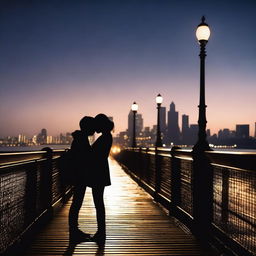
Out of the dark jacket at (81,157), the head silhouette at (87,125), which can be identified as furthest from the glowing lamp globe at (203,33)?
the dark jacket at (81,157)

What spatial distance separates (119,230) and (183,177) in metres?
1.66

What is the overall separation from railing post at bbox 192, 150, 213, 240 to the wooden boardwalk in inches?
9.7

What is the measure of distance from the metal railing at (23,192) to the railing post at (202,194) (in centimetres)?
231

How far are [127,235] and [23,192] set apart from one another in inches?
75.9

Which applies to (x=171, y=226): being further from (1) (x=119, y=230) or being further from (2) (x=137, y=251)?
(2) (x=137, y=251)

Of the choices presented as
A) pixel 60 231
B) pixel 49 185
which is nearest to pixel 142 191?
pixel 49 185

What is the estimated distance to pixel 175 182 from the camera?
719 cm

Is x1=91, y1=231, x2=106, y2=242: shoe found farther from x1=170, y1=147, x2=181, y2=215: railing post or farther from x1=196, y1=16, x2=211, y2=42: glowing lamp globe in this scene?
x1=196, y1=16, x2=211, y2=42: glowing lamp globe

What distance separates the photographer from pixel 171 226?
6449 millimetres

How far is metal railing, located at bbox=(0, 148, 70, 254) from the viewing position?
4328 millimetres

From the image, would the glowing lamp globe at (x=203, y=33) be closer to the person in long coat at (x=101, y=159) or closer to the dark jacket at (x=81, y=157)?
the person in long coat at (x=101, y=159)

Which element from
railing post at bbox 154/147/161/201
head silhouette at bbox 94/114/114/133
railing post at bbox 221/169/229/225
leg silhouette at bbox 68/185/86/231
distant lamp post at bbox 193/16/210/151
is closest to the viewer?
railing post at bbox 221/169/229/225

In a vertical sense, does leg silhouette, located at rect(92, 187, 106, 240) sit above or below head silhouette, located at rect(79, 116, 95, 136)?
below

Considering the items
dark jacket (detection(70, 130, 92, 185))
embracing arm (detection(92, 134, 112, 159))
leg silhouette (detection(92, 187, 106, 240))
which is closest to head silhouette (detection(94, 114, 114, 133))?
embracing arm (detection(92, 134, 112, 159))
